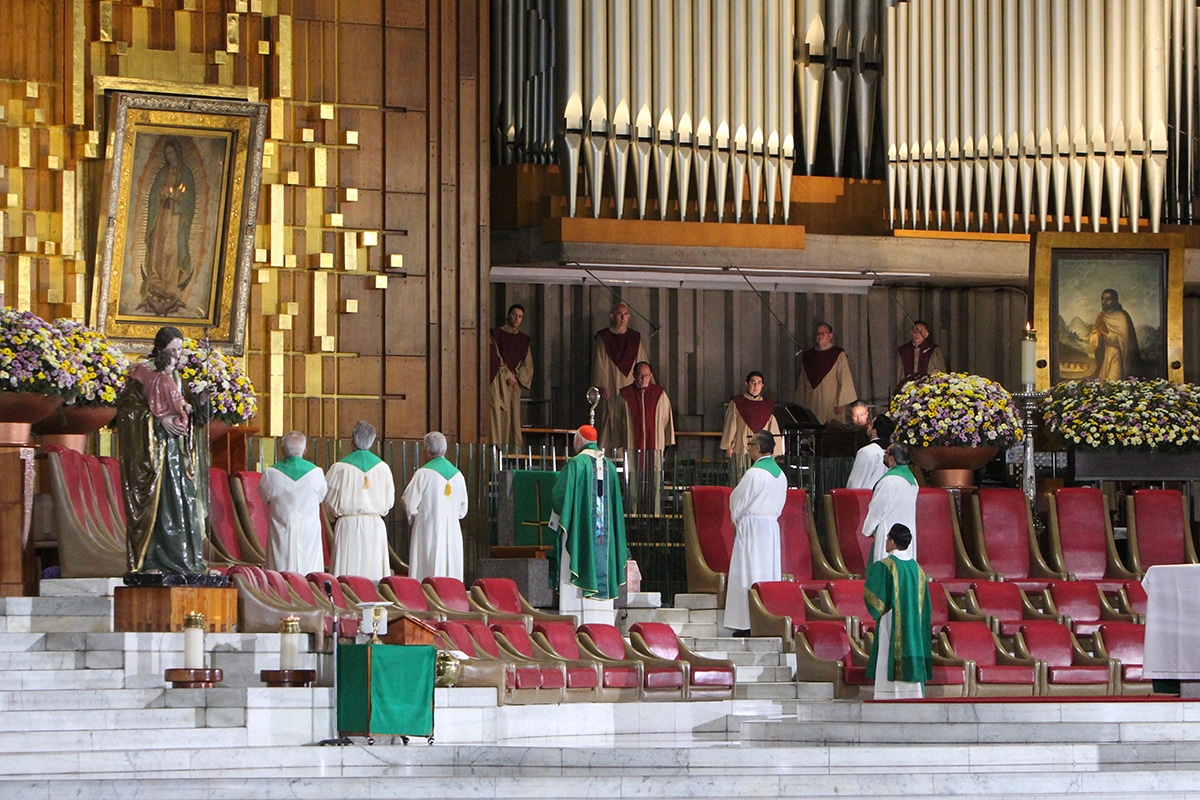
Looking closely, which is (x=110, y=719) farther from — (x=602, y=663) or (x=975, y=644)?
(x=975, y=644)

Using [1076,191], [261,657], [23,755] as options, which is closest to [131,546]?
[261,657]

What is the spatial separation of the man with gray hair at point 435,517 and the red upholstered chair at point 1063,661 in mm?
3577

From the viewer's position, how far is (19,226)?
50.3ft

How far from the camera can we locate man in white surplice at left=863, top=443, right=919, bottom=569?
1349cm

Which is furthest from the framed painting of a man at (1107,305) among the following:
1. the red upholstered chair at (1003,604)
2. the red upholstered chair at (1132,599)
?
the red upholstered chair at (1003,604)

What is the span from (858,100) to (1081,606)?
19.4 ft

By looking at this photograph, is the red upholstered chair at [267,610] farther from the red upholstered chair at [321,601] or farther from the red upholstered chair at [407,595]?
the red upholstered chair at [407,595]

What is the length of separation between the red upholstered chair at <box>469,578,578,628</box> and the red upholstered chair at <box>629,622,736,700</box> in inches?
16.6

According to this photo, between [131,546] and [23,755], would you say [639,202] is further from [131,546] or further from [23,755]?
[23,755]

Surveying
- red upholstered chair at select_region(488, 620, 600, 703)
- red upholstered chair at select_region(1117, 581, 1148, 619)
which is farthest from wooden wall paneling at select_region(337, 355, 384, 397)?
red upholstered chair at select_region(1117, 581, 1148, 619)

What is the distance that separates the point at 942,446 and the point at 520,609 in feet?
11.9

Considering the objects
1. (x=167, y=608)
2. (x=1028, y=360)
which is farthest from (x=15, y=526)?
(x=1028, y=360)

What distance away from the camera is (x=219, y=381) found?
1327 centimetres

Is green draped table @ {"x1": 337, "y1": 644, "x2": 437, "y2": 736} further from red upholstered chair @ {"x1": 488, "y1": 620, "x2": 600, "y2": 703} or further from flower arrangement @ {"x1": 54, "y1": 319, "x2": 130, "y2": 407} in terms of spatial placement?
flower arrangement @ {"x1": 54, "y1": 319, "x2": 130, "y2": 407}
